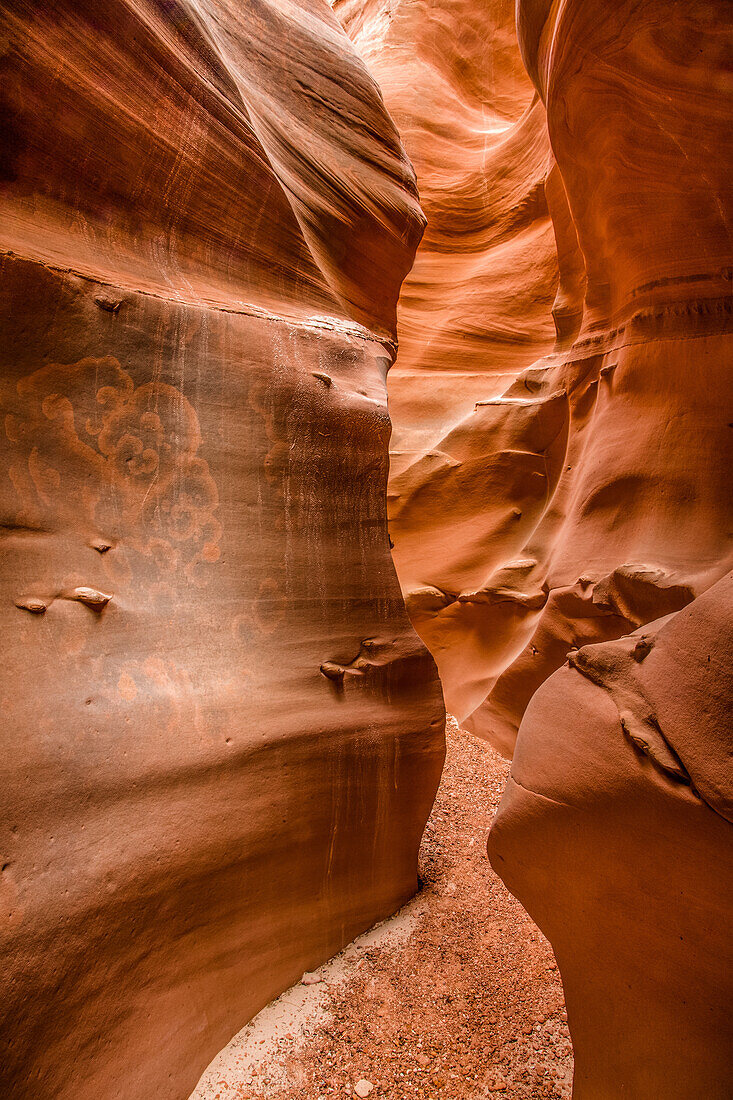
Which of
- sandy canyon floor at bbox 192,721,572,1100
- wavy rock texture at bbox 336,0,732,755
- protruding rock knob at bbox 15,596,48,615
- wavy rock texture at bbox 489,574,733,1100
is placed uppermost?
wavy rock texture at bbox 336,0,732,755

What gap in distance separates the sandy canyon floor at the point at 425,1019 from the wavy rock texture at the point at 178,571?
0.10 meters

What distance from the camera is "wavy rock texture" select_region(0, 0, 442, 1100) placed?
174 centimetres

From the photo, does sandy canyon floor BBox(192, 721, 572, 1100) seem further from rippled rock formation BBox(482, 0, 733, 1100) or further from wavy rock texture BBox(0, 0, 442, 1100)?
rippled rock formation BBox(482, 0, 733, 1100)

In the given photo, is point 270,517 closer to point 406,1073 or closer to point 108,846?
point 108,846

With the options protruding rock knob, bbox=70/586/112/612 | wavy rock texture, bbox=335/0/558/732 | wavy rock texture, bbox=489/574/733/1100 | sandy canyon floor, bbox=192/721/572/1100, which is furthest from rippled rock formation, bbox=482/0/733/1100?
protruding rock knob, bbox=70/586/112/612

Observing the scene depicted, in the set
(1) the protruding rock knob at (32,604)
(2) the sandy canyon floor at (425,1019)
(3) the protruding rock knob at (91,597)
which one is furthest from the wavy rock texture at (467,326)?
(1) the protruding rock knob at (32,604)

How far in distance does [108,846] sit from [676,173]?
3.52m

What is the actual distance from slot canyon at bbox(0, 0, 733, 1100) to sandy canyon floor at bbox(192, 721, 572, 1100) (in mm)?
15

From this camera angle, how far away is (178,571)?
7.02ft

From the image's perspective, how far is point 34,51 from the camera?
1.92 m

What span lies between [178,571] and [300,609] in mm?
509

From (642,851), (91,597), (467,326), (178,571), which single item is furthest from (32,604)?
(467,326)

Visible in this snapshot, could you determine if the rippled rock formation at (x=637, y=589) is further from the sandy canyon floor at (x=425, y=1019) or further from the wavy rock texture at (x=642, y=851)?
the sandy canyon floor at (x=425, y=1019)

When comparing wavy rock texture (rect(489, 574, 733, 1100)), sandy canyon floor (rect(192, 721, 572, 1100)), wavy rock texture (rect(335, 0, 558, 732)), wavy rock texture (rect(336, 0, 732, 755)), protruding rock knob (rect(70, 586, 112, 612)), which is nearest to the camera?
wavy rock texture (rect(489, 574, 733, 1100))
